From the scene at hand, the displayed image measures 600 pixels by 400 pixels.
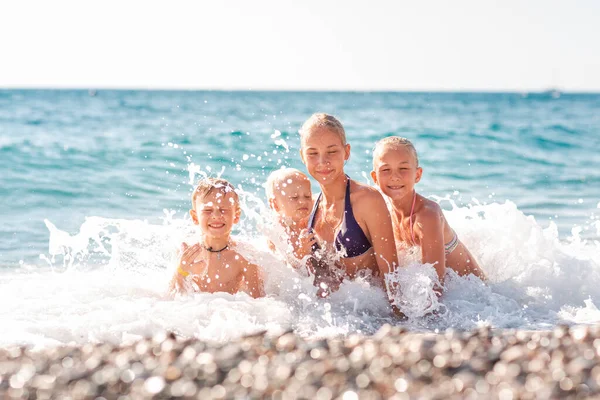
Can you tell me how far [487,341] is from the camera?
12.0 feet

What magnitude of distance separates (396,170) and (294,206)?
0.82 m

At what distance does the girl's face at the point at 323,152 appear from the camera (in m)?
5.42

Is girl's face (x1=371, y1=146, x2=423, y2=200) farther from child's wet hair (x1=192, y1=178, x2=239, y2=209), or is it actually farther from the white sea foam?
child's wet hair (x1=192, y1=178, x2=239, y2=209)

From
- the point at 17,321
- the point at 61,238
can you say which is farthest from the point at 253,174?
the point at 17,321

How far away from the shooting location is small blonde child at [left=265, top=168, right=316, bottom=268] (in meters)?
5.67

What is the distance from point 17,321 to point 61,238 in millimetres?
1871

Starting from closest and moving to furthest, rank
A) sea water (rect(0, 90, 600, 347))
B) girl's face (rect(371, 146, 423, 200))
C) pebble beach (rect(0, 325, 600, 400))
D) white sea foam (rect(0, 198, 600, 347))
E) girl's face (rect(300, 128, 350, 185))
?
pebble beach (rect(0, 325, 600, 400))
white sea foam (rect(0, 198, 600, 347))
sea water (rect(0, 90, 600, 347))
girl's face (rect(300, 128, 350, 185))
girl's face (rect(371, 146, 423, 200))

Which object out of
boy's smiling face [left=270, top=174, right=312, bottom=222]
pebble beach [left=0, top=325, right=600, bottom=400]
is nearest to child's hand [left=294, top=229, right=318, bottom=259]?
boy's smiling face [left=270, top=174, right=312, bottom=222]

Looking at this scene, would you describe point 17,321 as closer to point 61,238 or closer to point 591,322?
point 61,238

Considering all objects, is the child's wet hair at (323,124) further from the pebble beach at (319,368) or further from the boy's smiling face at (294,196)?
the pebble beach at (319,368)

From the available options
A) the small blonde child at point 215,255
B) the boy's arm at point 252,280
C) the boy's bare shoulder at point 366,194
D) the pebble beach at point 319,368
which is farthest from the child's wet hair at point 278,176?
the pebble beach at point 319,368

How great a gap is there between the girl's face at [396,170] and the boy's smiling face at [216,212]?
3.72 ft

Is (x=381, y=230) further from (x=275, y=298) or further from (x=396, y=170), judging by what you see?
(x=275, y=298)

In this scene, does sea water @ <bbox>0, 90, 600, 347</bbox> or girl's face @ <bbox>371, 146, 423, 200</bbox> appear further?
girl's face @ <bbox>371, 146, 423, 200</bbox>
